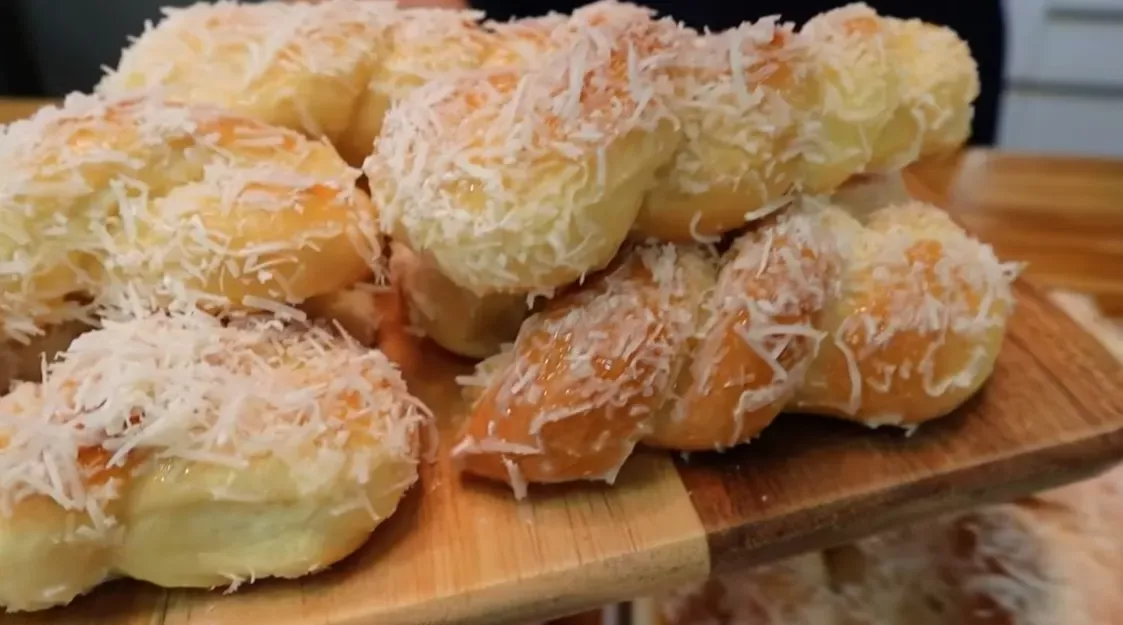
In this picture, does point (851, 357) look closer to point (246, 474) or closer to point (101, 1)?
point (246, 474)

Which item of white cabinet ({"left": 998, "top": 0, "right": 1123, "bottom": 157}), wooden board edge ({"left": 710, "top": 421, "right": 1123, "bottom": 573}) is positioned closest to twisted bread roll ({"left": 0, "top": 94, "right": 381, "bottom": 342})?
wooden board edge ({"left": 710, "top": 421, "right": 1123, "bottom": 573})

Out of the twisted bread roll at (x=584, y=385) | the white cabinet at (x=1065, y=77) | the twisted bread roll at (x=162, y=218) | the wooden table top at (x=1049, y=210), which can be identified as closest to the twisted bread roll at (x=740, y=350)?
the twisted bread roll at (x=584, y=385)

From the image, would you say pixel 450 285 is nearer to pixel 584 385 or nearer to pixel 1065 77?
pixel 584 385

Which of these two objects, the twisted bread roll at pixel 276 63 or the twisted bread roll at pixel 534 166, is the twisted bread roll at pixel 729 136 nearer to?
the twisted bread roll at pixel 534 166

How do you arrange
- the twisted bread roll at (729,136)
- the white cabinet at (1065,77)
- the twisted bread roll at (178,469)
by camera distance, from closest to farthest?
1. the twisted bread roll at (178,469)
2. the twisted bread roll at (729,136)
3. the white cabinet at (1065,77)

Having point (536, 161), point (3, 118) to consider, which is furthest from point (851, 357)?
point (3, 118)

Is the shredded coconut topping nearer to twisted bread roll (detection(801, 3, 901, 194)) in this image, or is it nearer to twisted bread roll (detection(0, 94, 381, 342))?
twisted bread roll (detection(0, 94, 381, 342))
